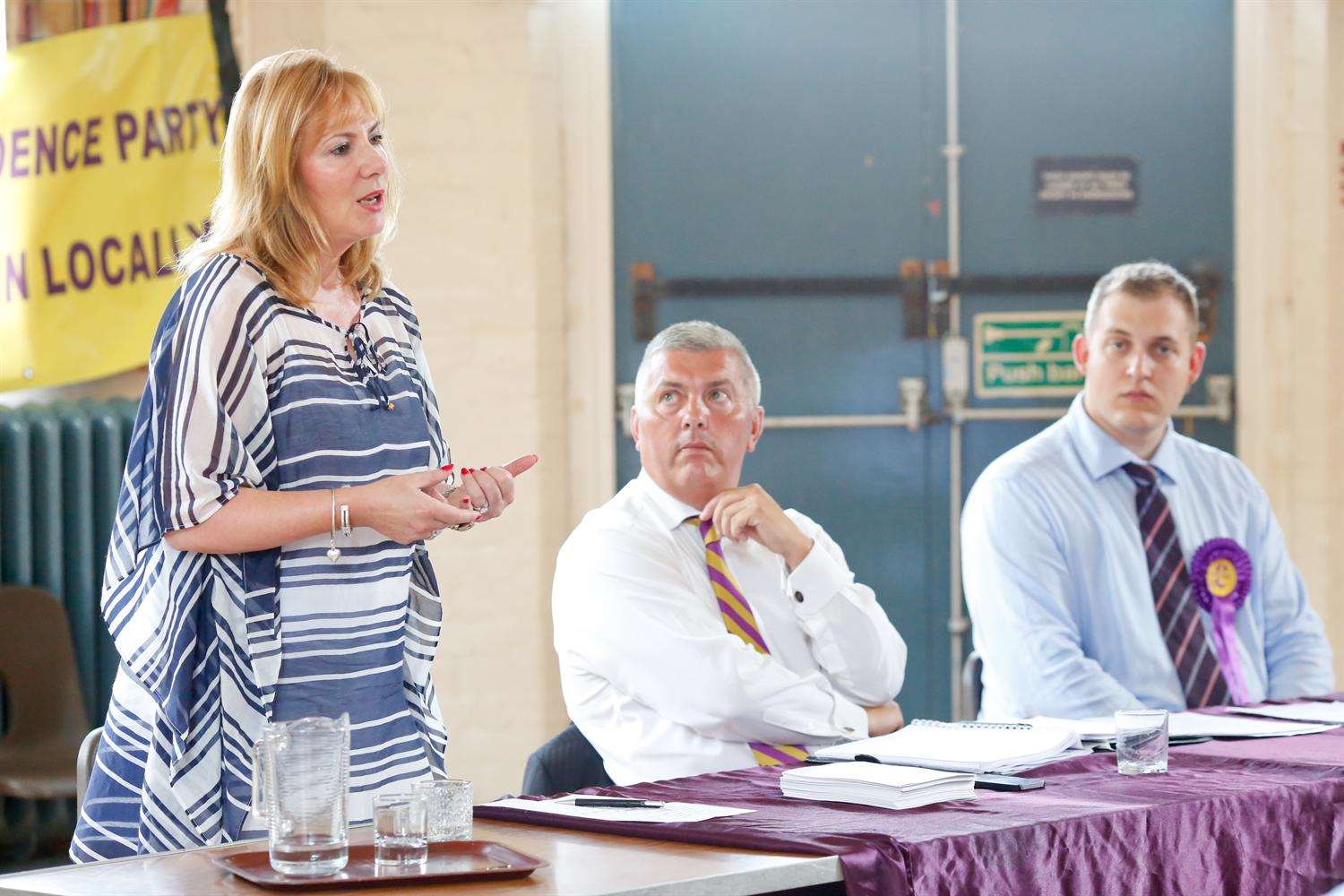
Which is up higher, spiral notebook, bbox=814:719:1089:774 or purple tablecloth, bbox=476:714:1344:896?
spiral notebook, bbox=814:719:1089:774

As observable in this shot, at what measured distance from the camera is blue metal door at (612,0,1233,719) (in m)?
4.82

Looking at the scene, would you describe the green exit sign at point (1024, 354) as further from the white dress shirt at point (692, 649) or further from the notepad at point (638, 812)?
the notepad at point (638, 812)

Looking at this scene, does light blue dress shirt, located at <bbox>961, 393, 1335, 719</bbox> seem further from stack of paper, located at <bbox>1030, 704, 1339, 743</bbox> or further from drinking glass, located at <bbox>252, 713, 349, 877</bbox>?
drinking glass, located at <bbox>252, 713, 349, 877</bbox>

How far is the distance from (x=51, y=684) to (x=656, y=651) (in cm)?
214

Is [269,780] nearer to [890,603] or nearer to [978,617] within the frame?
[978,617]

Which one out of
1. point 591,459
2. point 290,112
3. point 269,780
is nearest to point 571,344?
point 591,459

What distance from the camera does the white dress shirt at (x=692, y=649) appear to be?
8.19ft

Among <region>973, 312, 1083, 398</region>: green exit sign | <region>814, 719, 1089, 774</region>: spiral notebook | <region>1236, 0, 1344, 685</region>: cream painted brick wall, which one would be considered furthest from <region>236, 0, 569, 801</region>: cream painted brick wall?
<region>814, 719, 1089, 774</region>: spiral notebook

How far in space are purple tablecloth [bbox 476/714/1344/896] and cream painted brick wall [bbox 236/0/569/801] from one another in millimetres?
2610

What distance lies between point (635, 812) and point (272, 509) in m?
0.53

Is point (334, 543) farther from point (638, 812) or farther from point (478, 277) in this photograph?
point (478, 277)

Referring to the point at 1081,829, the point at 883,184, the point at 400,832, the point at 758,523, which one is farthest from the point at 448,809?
the point at 883,184

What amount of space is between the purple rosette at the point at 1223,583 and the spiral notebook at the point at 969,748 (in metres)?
0.95

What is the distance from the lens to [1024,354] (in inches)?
192
